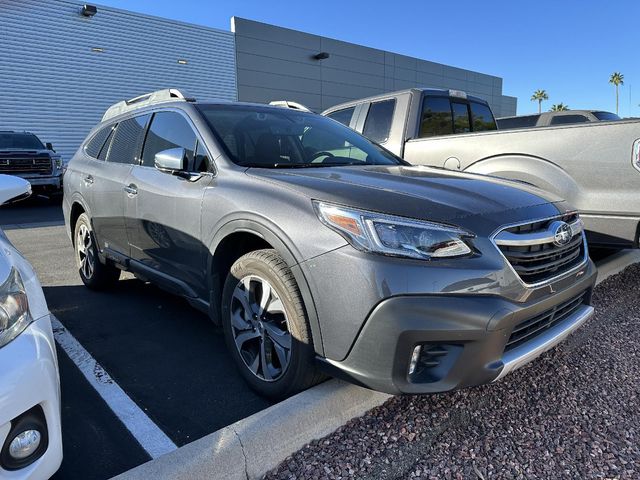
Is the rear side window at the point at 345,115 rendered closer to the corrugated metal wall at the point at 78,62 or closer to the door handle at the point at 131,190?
the door handle at the point at 131,190

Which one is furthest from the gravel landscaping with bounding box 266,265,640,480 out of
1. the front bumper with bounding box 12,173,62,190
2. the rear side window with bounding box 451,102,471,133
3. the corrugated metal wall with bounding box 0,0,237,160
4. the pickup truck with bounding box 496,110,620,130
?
the corrugated metal wall with bounding box 0,0,237,160

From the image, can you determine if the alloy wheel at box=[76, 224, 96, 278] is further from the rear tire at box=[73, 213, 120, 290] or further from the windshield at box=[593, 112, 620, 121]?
the windshield at box=[593, 112, 620, 121]

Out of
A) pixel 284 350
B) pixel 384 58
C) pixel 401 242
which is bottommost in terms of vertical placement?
pixel 284 350

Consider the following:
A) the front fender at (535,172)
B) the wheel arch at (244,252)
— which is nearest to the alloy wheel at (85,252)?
the wheel arch at (244,252)

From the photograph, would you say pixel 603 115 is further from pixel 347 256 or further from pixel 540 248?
pixel 347 256

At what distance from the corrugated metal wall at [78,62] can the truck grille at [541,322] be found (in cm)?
1891

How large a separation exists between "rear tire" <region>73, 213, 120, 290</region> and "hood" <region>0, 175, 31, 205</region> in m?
2.13

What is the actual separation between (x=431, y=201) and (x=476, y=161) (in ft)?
9.00

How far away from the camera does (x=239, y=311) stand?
277cm

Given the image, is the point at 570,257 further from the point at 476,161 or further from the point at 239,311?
the point at 476,161

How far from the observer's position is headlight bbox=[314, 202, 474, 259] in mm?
2061

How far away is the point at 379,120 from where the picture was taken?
5.92m

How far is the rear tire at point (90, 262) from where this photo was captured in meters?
4.58

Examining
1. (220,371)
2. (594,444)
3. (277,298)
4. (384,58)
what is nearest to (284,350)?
(277,298)
